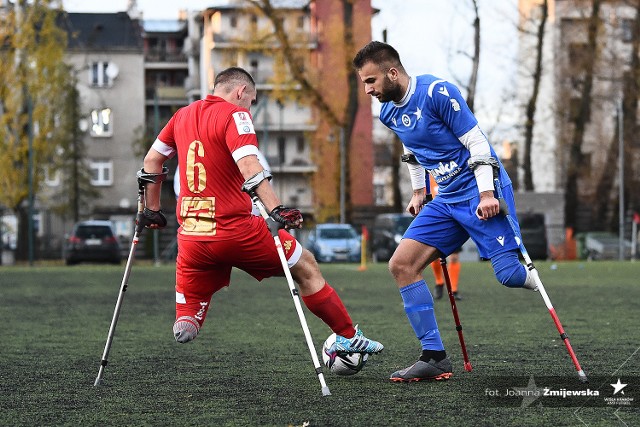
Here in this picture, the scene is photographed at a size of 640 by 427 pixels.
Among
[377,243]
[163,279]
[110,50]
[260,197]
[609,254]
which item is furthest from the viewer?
[110,50]

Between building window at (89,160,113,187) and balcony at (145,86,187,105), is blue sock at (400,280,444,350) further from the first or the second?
balcony at (145,86,187,105)

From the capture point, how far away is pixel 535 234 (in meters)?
47.8

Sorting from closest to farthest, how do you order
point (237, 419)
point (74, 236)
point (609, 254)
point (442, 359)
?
1. point (237, 419)
2. point (442, 359)
3. point (74, 236)
4. point (609, 254)

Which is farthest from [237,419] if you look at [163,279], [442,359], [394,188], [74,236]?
[394,188]

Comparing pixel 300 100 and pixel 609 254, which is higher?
pixel 300 100

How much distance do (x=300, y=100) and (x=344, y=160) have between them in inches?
127

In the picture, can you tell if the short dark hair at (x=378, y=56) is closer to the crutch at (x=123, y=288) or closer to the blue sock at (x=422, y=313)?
the blue sock at (x=422, y=313)

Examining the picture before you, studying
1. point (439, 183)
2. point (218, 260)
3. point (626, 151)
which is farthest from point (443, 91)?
point (626, 151)

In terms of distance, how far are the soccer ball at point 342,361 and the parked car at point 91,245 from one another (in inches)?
1438

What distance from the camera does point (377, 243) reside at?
48.8 metres

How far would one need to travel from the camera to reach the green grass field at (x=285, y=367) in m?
6.39

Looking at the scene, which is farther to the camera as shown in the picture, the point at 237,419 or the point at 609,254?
the point at 609,254

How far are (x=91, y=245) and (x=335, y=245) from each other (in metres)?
8.88

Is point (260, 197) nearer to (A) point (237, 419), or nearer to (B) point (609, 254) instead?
(A) point (237, 419)
